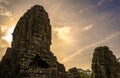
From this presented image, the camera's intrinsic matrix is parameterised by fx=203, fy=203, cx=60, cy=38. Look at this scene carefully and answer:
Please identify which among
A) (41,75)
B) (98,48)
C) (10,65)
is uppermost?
(98,48)

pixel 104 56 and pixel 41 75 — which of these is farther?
pixel 104 56

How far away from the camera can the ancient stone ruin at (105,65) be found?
60500mm

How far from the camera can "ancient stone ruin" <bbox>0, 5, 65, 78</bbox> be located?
37312 millimetres

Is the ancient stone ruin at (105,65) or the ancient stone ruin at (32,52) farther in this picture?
the ancient stone ruin at (105,65)

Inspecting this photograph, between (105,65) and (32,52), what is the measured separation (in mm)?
28660

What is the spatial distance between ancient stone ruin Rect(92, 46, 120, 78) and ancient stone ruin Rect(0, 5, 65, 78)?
1314 cm

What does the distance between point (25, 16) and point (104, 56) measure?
1060 inches

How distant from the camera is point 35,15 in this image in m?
49.9

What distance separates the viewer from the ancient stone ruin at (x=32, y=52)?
37.3 metres

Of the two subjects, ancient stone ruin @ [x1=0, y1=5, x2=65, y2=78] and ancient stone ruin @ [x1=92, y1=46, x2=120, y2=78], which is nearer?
ancient stone ruin @ [x1=0, y1=5, x2=65, y2=78]

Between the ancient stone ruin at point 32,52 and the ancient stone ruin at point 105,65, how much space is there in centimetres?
1314

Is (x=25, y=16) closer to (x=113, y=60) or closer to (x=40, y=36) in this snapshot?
(x=40, y=36)

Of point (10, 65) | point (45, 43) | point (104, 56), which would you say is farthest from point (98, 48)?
point (10, 65)

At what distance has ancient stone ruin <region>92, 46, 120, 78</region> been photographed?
60500 mm
